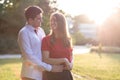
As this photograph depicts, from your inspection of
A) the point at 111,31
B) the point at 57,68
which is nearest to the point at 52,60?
the point at 57,68

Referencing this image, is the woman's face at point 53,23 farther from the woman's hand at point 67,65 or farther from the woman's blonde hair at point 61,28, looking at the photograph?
the woman's hand at point 67,65

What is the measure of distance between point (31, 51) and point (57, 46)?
0.33 m

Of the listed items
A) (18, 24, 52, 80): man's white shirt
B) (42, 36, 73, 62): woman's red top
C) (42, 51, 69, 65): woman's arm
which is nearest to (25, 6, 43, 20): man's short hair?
(18, 24, 52, 80): man's white shirt

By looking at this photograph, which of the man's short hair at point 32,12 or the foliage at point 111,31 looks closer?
the man's short hair at point 32,12

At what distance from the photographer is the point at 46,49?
179 inches

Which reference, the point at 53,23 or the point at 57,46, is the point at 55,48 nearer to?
the point at 57,46

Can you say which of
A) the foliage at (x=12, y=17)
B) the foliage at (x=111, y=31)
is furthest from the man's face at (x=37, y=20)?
the foliage at (x=111, y=31)

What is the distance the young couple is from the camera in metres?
4.53

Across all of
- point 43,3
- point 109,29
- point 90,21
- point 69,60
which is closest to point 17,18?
point 43,3

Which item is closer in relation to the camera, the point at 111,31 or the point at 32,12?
the point at 32,12

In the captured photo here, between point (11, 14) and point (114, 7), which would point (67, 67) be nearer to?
point (11, 14)

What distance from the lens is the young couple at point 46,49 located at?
4.53 m

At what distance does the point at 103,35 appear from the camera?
155 feet

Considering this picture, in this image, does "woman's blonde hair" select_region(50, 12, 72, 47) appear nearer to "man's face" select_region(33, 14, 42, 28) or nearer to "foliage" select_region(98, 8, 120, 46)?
"man's face" select_region(33, 14, 42, 28)
